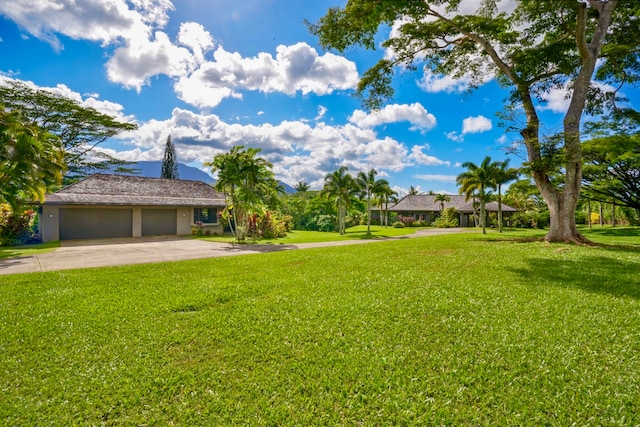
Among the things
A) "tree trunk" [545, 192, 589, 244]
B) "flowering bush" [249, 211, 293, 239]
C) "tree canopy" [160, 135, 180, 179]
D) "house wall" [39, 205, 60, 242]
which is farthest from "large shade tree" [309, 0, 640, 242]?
"tree canopy" [160, 135, 180, 179]

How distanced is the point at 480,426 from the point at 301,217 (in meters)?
36.4

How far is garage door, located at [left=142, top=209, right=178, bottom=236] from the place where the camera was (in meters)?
23.9

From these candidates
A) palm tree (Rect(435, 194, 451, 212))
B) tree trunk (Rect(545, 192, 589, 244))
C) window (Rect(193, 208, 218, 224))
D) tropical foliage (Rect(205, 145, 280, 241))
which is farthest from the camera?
palm tree (Rect(435, 194, 451, 212))

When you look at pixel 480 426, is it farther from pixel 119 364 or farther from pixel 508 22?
pixel 508 22

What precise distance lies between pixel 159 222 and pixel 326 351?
78.3ft

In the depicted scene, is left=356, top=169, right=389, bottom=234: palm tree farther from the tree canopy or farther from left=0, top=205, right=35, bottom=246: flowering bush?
the tree canopy

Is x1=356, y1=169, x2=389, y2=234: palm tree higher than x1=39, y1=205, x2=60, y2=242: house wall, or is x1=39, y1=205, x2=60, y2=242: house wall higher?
x1=356, y1=169, x2=389, y2=234: palm tree

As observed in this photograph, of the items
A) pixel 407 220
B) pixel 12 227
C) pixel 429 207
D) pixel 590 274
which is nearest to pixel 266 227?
pixel 12 227

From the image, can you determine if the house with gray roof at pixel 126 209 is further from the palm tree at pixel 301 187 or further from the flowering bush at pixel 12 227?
the palm tree at pixel 301 187

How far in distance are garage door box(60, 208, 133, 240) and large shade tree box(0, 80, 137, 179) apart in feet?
25.7

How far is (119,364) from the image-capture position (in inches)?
164

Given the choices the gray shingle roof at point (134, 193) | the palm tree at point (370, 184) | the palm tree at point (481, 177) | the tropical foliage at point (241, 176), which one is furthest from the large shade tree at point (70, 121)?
the palm tree at point (481, 177)

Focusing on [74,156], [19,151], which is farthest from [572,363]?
[74,156]

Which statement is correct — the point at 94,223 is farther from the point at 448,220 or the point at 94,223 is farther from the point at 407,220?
the point at 448,220
